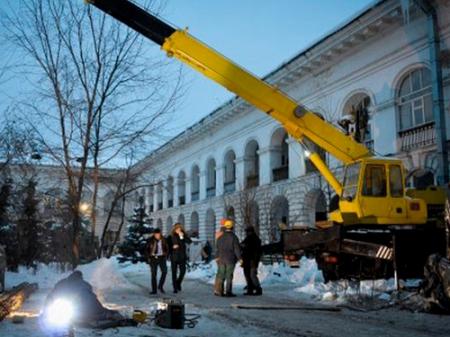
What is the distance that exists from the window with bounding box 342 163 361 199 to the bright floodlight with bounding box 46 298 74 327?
25.7 ft

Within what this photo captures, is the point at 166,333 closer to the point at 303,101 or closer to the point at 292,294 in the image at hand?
the point at 292,294

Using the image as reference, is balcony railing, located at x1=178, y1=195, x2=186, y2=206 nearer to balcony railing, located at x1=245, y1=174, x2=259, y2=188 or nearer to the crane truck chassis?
balcony railing, located at x1=245, y1=174, x2=259, y2=188

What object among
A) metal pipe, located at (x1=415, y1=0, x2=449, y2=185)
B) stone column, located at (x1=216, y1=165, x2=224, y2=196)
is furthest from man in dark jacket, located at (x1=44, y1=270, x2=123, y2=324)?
stone column, located at (x1=216, y1=165, x2=224, y2=196)

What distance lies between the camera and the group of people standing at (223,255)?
13.5 m

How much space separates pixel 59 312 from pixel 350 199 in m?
7.98

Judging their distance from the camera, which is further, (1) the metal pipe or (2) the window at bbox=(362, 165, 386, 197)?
(1) the metal pipe

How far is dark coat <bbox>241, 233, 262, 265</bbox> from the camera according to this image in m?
14.0

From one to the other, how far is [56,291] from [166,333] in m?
1.85

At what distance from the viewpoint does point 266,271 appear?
60.8ft

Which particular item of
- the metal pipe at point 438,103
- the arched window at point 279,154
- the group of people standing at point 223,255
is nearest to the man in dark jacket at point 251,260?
the group of people standing at point 223,255

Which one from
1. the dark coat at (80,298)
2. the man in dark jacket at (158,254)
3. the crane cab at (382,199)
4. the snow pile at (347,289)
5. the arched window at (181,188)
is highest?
the arched window at (181,188)

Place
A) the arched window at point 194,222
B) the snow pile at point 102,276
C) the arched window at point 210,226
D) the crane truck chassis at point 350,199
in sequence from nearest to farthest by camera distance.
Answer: the crane truck chassis at point 350,199 < the snow pile at point 102,276 < the arched window at point 210,226 < the arched window at point 194,222

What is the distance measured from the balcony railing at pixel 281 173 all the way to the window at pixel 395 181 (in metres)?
19.4

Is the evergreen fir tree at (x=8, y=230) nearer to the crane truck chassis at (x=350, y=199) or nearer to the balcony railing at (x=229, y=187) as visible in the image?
Result: the crane truck chassis at (x=350, y=199)
